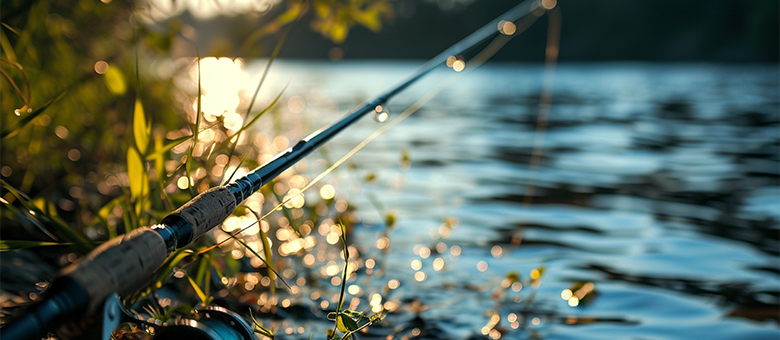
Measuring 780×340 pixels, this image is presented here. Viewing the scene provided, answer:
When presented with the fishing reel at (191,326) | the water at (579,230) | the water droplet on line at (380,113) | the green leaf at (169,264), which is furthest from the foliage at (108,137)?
the water at (579,230)

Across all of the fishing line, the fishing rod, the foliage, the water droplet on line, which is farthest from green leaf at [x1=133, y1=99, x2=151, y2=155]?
the water droplet on line

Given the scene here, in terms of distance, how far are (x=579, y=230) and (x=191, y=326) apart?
3063 millimetres

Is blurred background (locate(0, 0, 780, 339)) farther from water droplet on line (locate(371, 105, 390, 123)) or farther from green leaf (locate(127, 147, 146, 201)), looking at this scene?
water droplet on line (locate(371, 105, 390, 123))

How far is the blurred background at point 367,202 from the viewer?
2.07 m

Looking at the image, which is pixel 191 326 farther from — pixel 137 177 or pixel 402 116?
pixel 402 116

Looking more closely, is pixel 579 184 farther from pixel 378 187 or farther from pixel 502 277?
pixel 502 277

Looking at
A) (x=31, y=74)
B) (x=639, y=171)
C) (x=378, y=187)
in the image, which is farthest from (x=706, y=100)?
(x=31, y=74)

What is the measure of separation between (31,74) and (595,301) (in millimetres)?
2873

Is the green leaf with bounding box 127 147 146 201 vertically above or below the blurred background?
below

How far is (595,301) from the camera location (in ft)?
8.33

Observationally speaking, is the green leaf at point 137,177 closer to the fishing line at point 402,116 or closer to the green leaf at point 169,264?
the green leaf at point 169,264

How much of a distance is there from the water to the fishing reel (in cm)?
86

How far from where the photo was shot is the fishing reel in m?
0.97

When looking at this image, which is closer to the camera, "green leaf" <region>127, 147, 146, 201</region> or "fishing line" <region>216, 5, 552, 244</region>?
"fishing line" <region>216, 5, 552, 244</region>
